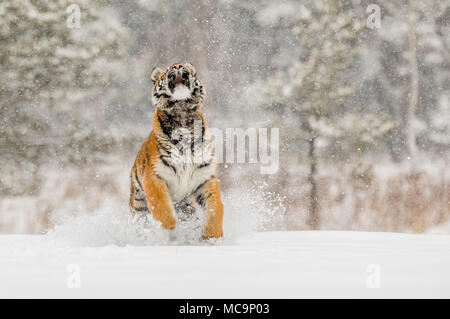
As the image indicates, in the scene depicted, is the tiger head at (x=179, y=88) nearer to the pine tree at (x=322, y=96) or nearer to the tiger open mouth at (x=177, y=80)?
the tiger open mouth at (x=177, y=80)

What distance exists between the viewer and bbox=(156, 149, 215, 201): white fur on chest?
4637mm

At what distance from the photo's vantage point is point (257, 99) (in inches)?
409

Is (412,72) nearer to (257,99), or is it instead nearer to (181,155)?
(257,99)

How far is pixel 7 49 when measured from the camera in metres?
9.71

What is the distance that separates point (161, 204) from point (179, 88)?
1057 mm

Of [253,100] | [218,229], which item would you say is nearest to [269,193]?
[253,100]

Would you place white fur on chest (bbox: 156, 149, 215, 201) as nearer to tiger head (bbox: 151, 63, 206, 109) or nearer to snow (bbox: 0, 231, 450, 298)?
tiger head (bbox: 151, 63, 206, 109)

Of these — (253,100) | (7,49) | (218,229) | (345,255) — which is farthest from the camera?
(253,100)

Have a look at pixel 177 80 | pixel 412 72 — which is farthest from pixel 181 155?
pixel 412 72

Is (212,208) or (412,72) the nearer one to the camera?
(212,208)

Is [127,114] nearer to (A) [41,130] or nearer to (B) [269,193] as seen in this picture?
(A) [41,130]

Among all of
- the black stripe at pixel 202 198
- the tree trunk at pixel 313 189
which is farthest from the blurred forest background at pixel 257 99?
the black stripe at pixel 202 198

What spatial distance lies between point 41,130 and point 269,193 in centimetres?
438

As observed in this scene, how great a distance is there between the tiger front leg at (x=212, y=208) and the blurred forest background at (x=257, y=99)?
16.1 feet
